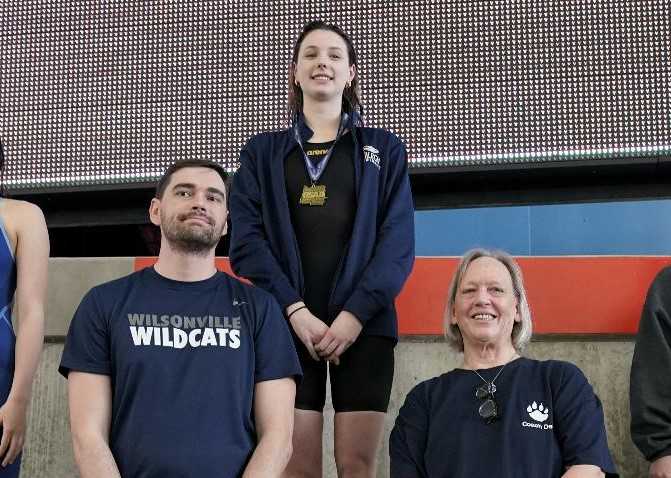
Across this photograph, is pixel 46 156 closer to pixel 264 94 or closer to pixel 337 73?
pixel 264 94

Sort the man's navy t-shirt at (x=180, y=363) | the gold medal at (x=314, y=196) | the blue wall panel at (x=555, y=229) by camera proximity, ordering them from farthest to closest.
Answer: the blue wall panel at (x=555, y=229) → the gold medal at (x=314, y=196) → the man's navy t-shirt at (x=180, y=363)

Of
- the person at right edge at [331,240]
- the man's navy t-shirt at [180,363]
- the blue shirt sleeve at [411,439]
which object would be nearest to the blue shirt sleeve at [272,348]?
the man's navy t-shirt at [180,363]

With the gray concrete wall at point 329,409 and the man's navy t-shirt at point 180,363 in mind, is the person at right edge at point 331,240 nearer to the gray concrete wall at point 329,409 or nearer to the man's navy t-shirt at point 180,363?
the man's navy t-shirt at point 180,363

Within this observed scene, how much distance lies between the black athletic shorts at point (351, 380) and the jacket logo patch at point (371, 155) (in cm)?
37

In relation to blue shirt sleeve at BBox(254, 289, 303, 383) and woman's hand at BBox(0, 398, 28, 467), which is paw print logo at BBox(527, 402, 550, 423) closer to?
blue shirt sleeve at BBox(254, 289, 303, 383)

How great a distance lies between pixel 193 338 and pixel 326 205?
442 millimetres

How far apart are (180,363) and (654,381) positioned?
1077 mm

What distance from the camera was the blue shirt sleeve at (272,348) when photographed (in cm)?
162

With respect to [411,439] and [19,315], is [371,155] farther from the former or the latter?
[19,315]

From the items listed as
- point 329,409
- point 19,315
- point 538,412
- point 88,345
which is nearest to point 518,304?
point 538,412

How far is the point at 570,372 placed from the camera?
1732mm

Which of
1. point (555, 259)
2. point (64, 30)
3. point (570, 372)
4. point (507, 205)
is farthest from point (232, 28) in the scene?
point (570, 372)

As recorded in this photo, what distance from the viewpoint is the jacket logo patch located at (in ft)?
6.30

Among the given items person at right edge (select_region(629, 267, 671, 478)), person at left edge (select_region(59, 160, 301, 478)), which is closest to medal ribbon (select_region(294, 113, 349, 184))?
person at left edge (select_region(59, 160, 301, 478))
